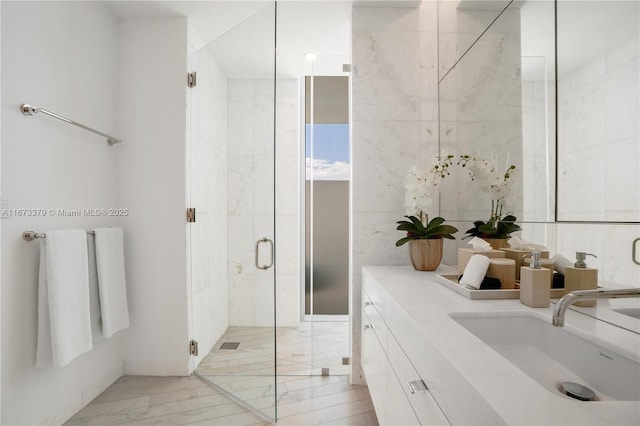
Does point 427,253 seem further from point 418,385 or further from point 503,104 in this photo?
point 418,385

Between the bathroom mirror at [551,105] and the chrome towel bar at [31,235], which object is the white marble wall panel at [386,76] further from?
the chrome towel bar at [31,235]

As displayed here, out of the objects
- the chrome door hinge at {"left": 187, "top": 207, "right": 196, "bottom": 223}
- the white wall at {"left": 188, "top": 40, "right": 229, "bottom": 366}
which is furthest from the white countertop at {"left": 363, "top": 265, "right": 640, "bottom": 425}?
the chrome door hinge at {"left": 187, "top": 207, "right": 196, "bottom": 223}

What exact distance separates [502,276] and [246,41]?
1.77 metres

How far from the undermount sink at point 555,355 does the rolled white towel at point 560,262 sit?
0.91 ft

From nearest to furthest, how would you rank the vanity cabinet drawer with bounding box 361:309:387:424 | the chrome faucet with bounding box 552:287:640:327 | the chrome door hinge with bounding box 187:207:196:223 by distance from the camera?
the chrome faucet with bounding box 552:287:640:327, the vanity cabinet drawer with bounding box 361:309:387:424, the chrome door hinge with bounding box 187:207:196:223

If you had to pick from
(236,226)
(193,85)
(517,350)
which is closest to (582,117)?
(517,350)

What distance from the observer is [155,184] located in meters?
2.23

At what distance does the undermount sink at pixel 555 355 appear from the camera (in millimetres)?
716

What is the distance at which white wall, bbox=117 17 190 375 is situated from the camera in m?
2.23

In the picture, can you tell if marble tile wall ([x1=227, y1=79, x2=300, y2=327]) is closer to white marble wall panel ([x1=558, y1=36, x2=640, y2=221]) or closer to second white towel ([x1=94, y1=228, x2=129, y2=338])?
second white towel ([x1=94, y1=228, x2=129, y2=338])

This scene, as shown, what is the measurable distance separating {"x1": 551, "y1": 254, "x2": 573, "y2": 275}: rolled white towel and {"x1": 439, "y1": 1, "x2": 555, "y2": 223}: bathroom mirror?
14cm

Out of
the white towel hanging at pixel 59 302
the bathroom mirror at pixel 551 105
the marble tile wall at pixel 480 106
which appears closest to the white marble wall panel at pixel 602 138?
the bathroom mirror at pixel 551 105

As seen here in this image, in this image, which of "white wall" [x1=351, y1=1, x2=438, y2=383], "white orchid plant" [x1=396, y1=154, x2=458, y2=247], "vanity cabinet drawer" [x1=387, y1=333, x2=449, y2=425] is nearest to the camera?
"vanity cabinet drawer" [x1=387, y1=333, x2=449, y2=425]

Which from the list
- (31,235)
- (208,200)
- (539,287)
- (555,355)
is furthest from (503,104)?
(31,235)
